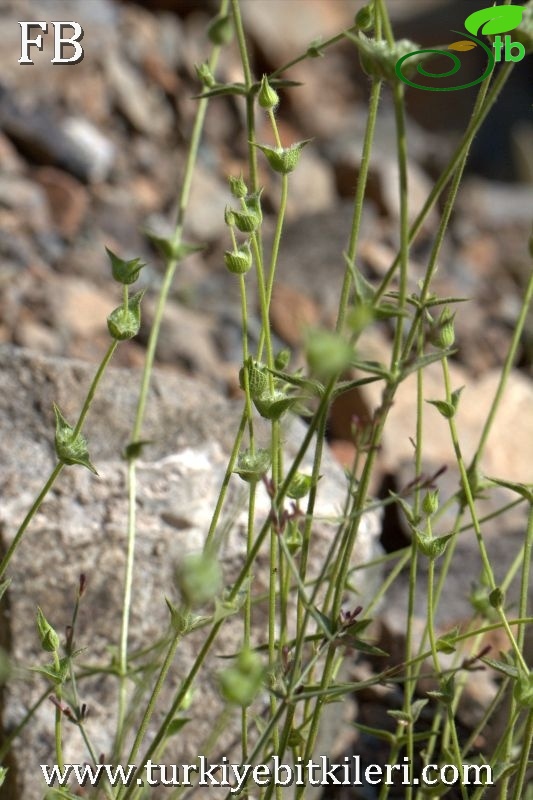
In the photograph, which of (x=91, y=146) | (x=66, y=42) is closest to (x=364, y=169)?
(x=66, y=42)

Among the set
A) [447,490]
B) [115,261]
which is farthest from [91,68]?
[115,261]

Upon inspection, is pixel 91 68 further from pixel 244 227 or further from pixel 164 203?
pixel 244 227

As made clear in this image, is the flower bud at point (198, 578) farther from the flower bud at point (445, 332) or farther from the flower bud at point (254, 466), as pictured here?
the flower bud at point (445, 332)

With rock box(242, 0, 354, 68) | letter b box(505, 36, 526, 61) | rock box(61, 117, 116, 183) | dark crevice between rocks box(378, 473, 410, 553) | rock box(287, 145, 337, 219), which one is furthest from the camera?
rock box(242, 0, 354, 68)

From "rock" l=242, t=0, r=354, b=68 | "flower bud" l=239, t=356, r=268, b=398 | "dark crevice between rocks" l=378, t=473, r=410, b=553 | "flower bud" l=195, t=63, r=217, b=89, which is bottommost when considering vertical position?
"flower bud" l=239, t=356, r=268, b=398

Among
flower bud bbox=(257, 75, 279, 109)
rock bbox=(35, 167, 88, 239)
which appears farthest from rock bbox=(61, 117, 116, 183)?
flower bud bbox=(257, 75, 279, 109)

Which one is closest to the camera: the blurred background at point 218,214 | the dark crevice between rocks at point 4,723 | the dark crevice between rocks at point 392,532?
the dark crevice between rocks at point 4,723

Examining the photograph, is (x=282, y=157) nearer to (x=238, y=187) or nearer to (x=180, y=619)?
(x=238, y=187)

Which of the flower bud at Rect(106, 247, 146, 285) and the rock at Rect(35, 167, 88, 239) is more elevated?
the rock at Rect(35, 167, 88, 239)

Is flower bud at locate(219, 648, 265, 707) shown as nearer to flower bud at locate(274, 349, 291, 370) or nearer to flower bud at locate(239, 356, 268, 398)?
flower bud at locate(239, 356, 268, 398)

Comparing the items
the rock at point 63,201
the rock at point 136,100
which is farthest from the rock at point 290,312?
the rock at point 136,100
